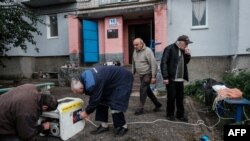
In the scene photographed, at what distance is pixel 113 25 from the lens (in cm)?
1180

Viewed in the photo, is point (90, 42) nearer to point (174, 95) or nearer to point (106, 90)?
point (174, 95)

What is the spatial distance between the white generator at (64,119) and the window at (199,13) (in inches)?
318

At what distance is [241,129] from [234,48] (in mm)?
6625

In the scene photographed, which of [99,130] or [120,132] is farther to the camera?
[99,130]

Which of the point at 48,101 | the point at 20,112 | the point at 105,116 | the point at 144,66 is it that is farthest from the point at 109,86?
the point at 144,66

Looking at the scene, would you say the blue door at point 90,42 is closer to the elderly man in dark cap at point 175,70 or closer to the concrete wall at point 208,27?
the concrete wall at point 208,27

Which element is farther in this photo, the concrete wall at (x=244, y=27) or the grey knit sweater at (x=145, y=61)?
the concrete wall at (x=244, y=27)

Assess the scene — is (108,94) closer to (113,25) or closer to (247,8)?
(247,8)

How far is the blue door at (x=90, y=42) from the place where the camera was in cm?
1184

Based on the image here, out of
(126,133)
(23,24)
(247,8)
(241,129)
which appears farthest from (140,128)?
(247,8)

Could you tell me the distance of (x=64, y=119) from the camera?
3.82 m

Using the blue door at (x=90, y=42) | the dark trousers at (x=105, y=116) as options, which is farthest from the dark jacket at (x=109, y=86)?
the blue door at (x=90, y=42)

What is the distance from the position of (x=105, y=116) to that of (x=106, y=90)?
24.5 inches

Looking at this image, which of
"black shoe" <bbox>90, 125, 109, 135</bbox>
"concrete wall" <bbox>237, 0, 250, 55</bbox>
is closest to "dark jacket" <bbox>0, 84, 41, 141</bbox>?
"black shoe" <bbox>90, 125, 109, 135</bbox>
